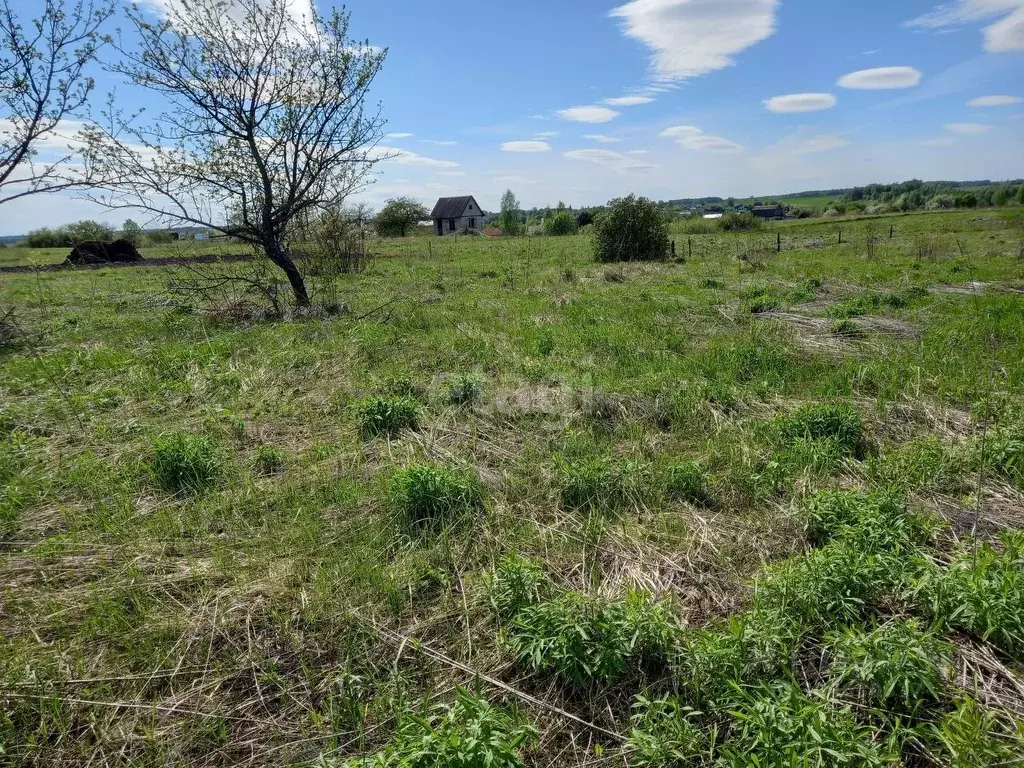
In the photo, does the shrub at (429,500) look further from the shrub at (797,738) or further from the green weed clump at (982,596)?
the green weed clump at (982,596)

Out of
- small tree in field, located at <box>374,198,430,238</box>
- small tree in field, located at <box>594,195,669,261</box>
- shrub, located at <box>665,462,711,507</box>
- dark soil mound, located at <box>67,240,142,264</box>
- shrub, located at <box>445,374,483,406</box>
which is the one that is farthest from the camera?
small tree in field, located at <box>374,198,430,238</box>

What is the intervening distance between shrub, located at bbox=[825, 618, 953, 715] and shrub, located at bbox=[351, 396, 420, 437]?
398cm

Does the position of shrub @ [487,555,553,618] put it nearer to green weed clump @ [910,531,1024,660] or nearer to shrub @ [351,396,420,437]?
green weed clump @ [910,531,1024,660]

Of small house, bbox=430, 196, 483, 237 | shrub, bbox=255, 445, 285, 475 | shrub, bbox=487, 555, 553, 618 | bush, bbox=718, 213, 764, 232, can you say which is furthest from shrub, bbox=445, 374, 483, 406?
small house, bbox=430, 196, 483, 237

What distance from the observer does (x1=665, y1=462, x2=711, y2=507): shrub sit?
4.25 m

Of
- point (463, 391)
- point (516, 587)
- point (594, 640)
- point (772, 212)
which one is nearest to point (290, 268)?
point (463, 391)

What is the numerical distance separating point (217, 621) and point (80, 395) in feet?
15.7

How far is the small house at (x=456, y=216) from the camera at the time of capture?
230ft

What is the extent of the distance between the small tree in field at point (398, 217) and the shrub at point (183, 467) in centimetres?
5252

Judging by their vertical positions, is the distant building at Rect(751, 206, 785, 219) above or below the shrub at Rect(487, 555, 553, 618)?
above

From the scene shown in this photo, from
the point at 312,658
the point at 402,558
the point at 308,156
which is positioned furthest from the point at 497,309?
the point at 312,658

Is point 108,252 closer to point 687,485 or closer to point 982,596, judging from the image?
point 687,485

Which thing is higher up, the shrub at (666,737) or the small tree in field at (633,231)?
the small tree in field at (633,231)

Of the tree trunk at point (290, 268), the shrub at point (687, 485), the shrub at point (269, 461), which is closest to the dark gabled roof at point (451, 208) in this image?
the tree trunk at point (290, 268)
